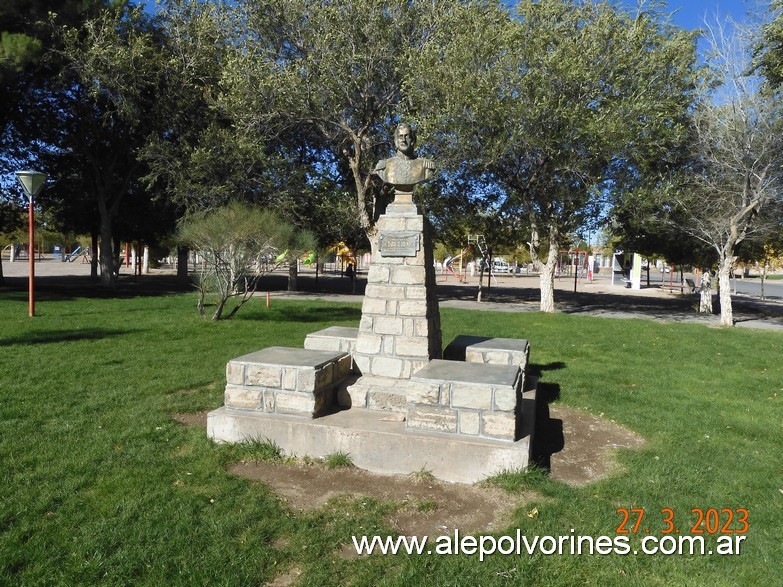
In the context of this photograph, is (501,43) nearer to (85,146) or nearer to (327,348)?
(327,348)

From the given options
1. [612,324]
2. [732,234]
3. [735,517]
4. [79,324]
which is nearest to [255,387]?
[735,517]

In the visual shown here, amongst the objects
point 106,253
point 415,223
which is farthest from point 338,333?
point 106,253

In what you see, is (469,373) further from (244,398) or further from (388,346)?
(244,398)

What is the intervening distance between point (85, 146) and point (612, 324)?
20.4 meters

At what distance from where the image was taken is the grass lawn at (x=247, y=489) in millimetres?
3127

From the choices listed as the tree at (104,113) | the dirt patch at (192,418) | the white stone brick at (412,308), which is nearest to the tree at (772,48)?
the white stone brick at (412,308)

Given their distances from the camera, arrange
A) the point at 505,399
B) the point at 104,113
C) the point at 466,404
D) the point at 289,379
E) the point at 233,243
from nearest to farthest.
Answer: the point at 505,399 → the point at 466,404 → the point at 289,379 → the point at 233,243 → the point at 104,113

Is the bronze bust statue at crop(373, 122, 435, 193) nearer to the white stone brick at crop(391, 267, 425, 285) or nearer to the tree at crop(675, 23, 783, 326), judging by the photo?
the white stone brick at crop(391, 267, 425, 285)

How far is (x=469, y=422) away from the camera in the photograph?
456 centimetres

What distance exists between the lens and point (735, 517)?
12.6 ft

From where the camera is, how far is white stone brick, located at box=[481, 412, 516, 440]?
176 inches

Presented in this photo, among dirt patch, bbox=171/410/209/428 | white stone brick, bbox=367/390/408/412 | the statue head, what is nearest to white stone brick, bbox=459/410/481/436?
white stone brick, bbox=367/390/408/412

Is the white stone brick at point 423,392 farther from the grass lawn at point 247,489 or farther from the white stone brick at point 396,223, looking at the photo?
the white stone brick at point 396,223

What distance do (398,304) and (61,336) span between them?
25.6ft
